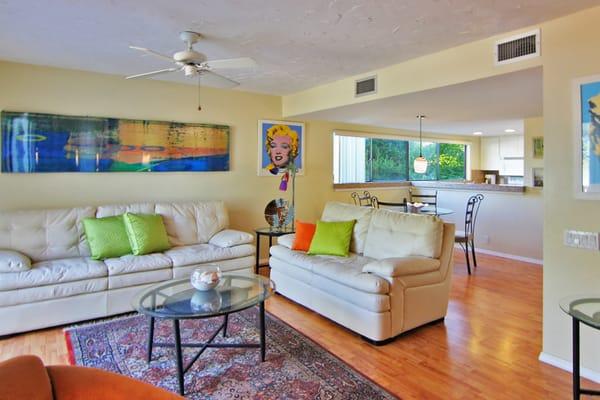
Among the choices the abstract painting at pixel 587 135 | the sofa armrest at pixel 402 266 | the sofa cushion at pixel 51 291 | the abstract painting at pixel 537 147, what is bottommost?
the sofa cushion at pixel 51 291

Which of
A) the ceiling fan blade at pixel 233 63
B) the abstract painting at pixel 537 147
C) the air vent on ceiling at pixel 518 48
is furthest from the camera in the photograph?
the abstract painting at pixel 537 147

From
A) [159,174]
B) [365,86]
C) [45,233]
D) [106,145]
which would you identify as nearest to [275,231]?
[159,174]

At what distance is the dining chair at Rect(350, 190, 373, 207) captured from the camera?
671 centimetres

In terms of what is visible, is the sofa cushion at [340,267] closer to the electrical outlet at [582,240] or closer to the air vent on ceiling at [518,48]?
the electrical outlet at [582,240]

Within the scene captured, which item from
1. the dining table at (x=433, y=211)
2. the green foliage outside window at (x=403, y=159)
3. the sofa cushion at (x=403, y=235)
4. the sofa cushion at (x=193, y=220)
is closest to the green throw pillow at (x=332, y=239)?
the sofa cushion at (x=403, y=235)

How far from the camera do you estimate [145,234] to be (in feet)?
12.8

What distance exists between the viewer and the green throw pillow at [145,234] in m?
3.84

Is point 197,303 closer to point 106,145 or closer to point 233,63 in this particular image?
point 233,63

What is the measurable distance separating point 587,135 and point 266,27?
2.30 meters

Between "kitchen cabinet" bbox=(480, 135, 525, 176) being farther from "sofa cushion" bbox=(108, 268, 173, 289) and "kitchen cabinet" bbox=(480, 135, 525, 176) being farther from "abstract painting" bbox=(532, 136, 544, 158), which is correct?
"sofa cushion" bbox=(108, 268, 173, 289)

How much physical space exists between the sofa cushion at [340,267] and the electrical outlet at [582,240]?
1253mm

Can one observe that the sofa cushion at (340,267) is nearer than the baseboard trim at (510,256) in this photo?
Yes

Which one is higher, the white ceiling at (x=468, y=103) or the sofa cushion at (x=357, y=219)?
the white ceiling at (x=468, y=103)

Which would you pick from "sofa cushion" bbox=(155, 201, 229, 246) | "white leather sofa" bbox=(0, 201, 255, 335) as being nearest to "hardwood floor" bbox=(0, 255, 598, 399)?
"white leather sofa" bbox=(0, 201, 255, 335)
